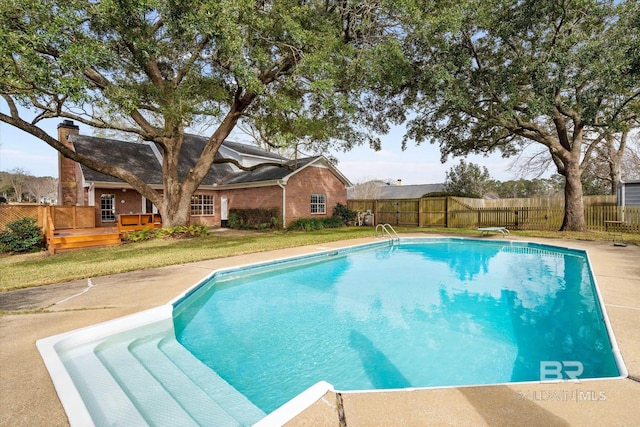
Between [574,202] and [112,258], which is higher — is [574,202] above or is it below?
above

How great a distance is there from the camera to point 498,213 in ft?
61.1

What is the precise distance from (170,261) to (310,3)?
1226cm

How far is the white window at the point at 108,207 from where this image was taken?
16641mm

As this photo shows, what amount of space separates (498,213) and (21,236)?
914 inches

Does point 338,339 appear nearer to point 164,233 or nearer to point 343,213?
point 164,233

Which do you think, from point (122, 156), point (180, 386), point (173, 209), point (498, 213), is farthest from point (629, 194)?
point (122, 156)

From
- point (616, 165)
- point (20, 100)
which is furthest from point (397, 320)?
point (616, 165)

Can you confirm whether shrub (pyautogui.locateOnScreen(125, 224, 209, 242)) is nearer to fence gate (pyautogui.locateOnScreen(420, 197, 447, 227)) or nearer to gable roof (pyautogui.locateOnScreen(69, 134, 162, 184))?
gable roof (pyautogui.locateOnScreen(69, 134, 162, 184))

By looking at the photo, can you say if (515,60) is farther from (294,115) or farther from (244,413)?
(244,413)

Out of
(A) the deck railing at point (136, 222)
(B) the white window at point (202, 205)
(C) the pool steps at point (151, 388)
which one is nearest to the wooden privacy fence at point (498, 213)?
(B) the white window at point (202, 205)

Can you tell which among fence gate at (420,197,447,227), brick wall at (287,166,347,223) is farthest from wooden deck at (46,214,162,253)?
fence gate at (420,197,447,227)

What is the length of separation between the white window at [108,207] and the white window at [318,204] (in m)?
11.6

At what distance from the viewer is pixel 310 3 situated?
1329 cm

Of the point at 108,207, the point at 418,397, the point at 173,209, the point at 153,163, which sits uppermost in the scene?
the point at 153,163
